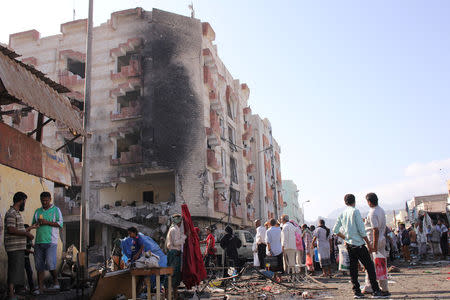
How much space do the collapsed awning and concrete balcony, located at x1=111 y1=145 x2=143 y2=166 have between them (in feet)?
55.4

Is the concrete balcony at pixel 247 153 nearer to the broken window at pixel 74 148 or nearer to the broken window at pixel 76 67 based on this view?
the broken window at pixel 74 148

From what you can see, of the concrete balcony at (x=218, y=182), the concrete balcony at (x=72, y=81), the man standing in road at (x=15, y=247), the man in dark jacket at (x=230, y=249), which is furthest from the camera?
the concrete balcony at (x=72, y=81)

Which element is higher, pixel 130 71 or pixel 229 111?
pixel 130 71

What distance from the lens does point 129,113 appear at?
28.9 metres

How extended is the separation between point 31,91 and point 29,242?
2993 mm

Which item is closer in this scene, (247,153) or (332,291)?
(332,291)

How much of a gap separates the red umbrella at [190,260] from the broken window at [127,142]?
2180 cm

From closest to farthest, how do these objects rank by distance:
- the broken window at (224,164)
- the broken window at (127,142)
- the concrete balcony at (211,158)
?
the concrete balcony at (211,158), the broken window at (127,142), the broken window at (224,164)

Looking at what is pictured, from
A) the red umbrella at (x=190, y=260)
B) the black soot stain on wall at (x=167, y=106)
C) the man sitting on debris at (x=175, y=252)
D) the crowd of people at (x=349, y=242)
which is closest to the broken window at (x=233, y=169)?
the black soot stain on wall at (x=167, y=106)

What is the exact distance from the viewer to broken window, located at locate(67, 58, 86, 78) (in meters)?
32.5

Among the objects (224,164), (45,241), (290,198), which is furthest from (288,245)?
(290,198)

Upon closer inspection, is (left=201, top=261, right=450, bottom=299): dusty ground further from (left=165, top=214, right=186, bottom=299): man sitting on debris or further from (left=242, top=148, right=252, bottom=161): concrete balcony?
(left=242, top=148, right=252, bottom=161): concrete balcony

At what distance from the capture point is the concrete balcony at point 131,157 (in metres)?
27.7

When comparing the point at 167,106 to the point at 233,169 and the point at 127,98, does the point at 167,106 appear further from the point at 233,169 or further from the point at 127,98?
the point at 233,169
